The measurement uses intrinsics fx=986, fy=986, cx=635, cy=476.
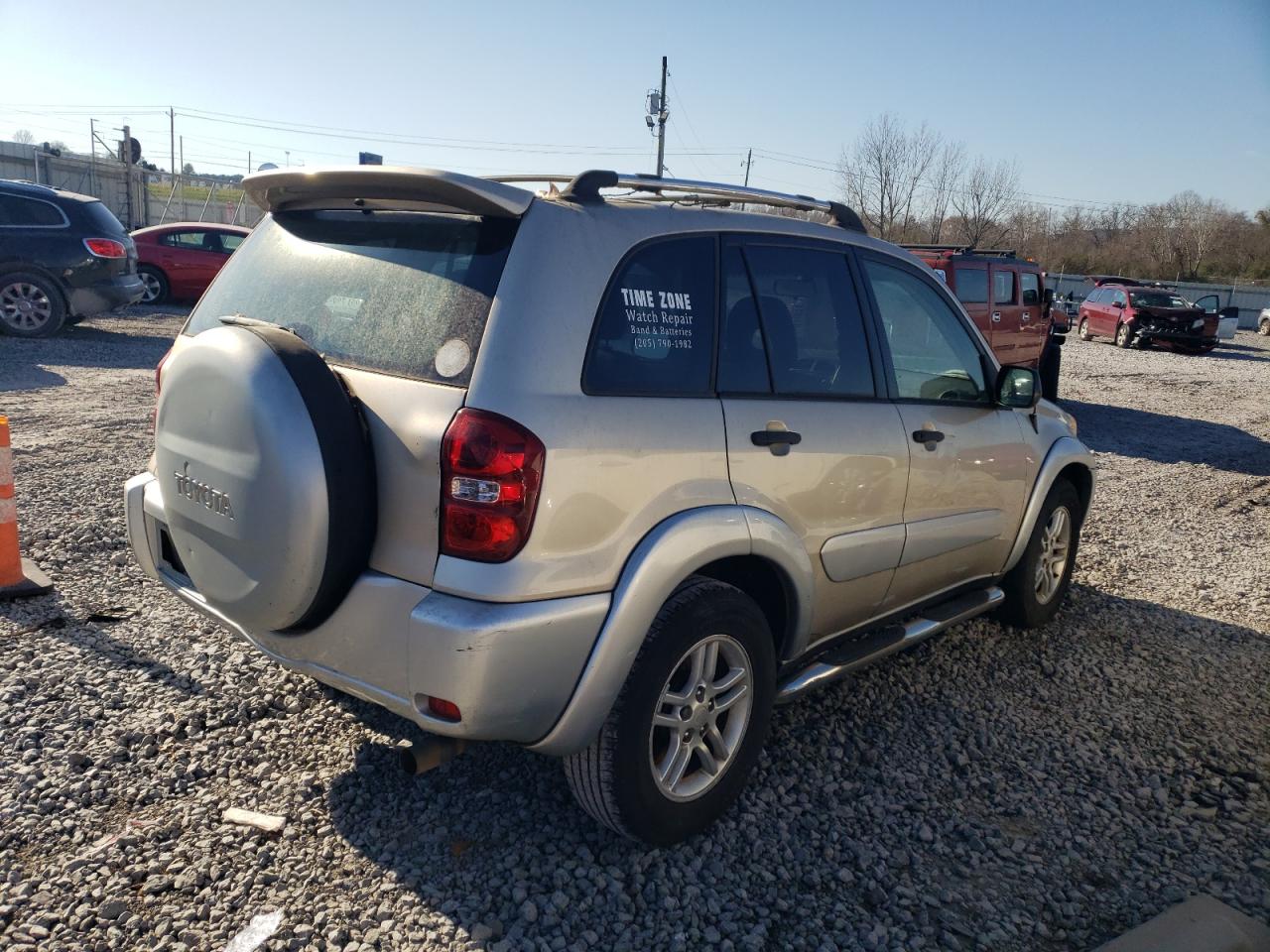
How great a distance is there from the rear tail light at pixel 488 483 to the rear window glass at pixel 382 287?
16cm

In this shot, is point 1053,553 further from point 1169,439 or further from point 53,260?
point 53,260

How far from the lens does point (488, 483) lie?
2.46m

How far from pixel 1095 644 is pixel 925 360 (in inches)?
77.5

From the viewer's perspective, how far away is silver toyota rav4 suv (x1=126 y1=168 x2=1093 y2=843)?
2.50 meters

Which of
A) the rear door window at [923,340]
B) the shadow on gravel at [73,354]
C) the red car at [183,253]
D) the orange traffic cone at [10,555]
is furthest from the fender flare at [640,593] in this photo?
the red car at [183,253]

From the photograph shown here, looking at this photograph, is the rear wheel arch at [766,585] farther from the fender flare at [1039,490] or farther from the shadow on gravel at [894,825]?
the fender flare at [1039,490]

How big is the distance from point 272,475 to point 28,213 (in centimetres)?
1305

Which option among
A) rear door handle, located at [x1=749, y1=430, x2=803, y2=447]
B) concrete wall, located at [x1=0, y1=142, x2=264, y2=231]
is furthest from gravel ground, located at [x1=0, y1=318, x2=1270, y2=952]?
concrete wall, located at [x1=0, y1=142, x2=264, y2=231]

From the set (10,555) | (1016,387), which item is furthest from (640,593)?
(10,555)

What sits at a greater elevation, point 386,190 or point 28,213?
point 28,213

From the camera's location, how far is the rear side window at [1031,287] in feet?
44.7

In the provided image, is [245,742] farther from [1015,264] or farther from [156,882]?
[1015,264]

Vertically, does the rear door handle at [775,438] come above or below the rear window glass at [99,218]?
below

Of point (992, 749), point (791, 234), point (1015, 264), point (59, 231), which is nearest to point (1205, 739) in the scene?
point (992, 749)
